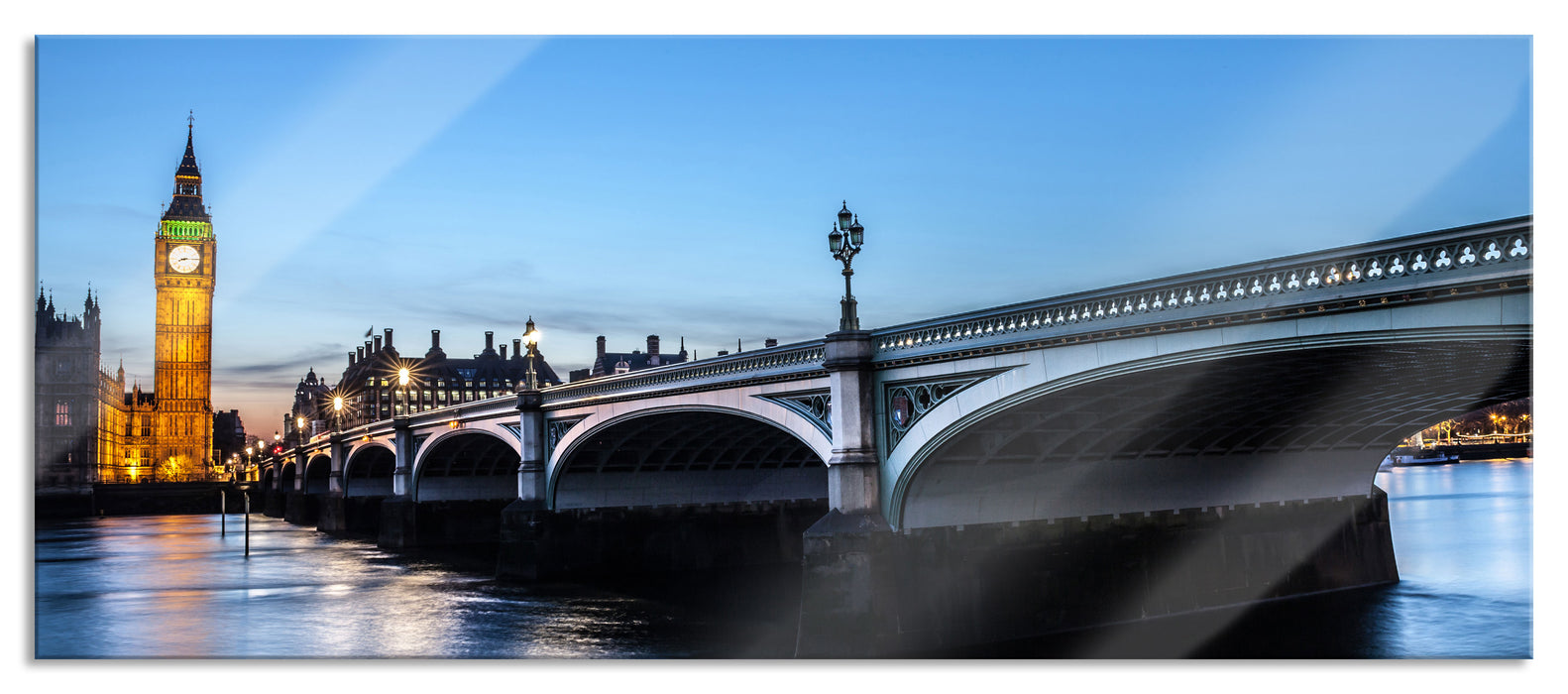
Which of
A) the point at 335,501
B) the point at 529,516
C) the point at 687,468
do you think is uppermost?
the point at 687,468

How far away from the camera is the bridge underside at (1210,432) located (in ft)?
57.8

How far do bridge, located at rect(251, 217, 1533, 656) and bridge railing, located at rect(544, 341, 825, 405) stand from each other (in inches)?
3.0

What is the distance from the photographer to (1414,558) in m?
38.2

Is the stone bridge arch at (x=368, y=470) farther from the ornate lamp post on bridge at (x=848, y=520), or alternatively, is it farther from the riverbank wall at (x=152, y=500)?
the ornate lamp post on bridge at (x=848, y=520)

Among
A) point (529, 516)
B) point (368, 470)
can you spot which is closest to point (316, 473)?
point (368, 470)

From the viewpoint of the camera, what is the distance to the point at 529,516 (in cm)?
3838

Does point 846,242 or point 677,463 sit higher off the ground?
point 846,242

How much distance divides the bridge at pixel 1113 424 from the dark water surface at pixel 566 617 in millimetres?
1086

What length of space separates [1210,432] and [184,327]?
157408mm

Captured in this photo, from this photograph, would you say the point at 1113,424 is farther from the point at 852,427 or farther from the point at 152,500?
the point at 152,500

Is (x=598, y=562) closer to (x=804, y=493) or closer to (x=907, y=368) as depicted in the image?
(x=804, y=493)

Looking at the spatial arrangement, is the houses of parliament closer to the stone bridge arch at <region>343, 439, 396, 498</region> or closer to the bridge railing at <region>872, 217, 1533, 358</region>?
the stone bridge arch at <region>343, 439, 396, 498</region>

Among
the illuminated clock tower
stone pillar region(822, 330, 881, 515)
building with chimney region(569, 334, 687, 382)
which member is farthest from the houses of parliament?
stone pillar region(822, 330, 881, 515)

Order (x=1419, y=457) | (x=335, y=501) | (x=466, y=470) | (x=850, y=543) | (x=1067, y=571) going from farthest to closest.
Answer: (x=1419, y=457), (x=335, y=501), (x=466, y=470), (x=1067, y=571), (x=850, y=543)
